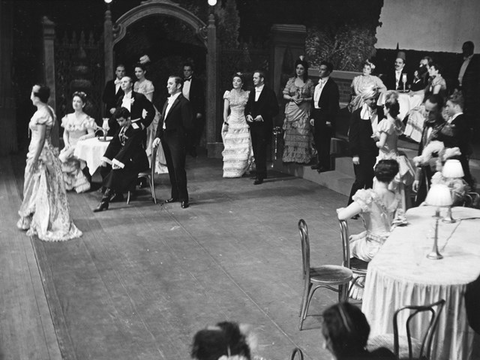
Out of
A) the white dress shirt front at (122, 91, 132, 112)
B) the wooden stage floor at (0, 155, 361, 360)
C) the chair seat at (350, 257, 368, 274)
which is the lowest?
the wooden stage floor at (0, 155, 361, 360)

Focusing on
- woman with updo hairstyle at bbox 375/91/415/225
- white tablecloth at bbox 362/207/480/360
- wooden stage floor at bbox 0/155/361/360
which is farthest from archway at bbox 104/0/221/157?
white tablecloth at bbox 362/207/480/360

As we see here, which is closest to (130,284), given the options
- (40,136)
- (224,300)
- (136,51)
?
(224,300)

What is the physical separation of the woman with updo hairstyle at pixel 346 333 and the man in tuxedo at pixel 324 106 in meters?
7.69

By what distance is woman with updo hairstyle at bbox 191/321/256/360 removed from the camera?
4020mm

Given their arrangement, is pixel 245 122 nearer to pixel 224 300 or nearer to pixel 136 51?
pixel 136 51

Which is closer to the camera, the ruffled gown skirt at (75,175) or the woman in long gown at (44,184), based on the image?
the woman in long gown at (44,184)

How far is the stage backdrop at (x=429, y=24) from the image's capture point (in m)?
14.5

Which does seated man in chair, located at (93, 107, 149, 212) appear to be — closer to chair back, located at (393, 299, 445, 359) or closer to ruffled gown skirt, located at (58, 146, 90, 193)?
ruffled gown skirt, located at (58, 146, 90, 193)

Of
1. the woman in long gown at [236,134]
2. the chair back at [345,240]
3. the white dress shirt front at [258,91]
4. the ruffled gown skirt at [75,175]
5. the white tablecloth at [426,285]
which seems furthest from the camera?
the woman in long gown at [236,134]

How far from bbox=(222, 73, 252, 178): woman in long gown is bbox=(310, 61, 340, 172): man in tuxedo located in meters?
1.05

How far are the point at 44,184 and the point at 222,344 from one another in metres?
5.24

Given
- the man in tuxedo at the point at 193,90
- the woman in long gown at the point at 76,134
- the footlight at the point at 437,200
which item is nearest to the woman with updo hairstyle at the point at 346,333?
the footlight at the point at 437,200

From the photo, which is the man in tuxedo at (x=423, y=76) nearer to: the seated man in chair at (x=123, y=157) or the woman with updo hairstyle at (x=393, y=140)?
the woman with updo hairstyle at (x=393, y=140)

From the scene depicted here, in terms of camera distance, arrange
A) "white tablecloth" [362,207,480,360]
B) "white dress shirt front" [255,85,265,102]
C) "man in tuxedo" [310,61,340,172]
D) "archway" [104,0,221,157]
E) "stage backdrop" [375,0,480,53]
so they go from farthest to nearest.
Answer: "stage backdrop" [375,0,480,53] < "archway" [104,0,221,157] < "white dress shirt front" [255,85,265,102] < "man in tuxedo" [310,61,340,172] < "white tablecloth" [362,207,480,360]
